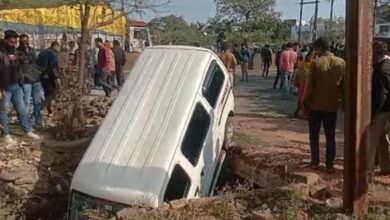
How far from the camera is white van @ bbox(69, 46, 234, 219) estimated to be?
651 cm

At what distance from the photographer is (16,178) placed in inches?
363

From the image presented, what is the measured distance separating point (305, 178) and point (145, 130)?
6.67 ft

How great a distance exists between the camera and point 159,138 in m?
7.04

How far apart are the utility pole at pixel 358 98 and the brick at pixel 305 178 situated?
1427 millimetres

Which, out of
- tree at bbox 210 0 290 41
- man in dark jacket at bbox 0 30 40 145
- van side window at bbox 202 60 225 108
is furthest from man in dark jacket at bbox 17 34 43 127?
tree at bbox 210 0 290 41

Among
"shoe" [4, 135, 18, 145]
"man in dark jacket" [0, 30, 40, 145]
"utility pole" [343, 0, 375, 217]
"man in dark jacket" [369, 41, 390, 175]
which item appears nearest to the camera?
"utility pole" [343, 0, 375, 217]

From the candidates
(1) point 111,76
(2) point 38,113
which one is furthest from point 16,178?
(1) point 111,76

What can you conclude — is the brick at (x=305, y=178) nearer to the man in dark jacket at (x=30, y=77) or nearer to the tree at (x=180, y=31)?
the man in dark jacket at (x=30, y=77)

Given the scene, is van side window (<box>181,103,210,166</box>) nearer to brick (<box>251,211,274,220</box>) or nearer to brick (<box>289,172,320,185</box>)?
brick (<box>289,172,320,185</box>)

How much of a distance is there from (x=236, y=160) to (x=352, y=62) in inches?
169

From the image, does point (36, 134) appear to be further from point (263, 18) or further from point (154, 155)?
point (263, 18)

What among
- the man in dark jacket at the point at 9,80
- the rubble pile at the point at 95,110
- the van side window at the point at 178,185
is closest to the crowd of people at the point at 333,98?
the van side window at the point at 178,185

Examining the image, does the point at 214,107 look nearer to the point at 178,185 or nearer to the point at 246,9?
the point at 178,185

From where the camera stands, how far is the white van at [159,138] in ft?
21.4
